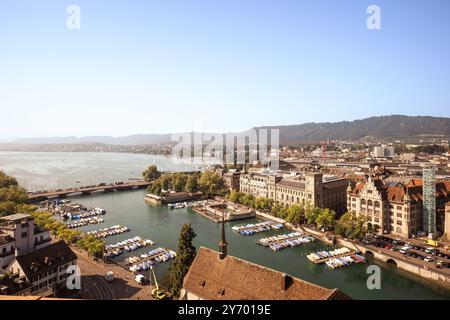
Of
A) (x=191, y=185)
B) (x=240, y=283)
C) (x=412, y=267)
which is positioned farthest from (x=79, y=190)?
(x=240, y=283)

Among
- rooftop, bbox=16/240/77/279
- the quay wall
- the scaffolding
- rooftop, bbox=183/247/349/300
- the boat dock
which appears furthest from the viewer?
the scaffolding

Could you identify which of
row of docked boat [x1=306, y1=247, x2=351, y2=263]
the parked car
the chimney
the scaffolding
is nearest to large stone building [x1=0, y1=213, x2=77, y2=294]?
the parked car

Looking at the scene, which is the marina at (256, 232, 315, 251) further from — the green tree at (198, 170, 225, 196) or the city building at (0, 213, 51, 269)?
the green tree at (198, 170, 225, 196)

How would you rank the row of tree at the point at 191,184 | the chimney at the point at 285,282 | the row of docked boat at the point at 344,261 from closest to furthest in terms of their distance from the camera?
the chimney at the point at 285,282 → the row of docked boat at the point at 344,261 → the row of tree at the point at 191,184

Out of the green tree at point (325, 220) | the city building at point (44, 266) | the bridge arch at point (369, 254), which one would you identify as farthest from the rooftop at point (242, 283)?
the green tree at point (325, 220)

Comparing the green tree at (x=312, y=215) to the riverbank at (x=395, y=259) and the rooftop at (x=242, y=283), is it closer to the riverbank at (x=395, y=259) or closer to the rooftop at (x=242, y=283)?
the riverbank at (x=395, y=259)
